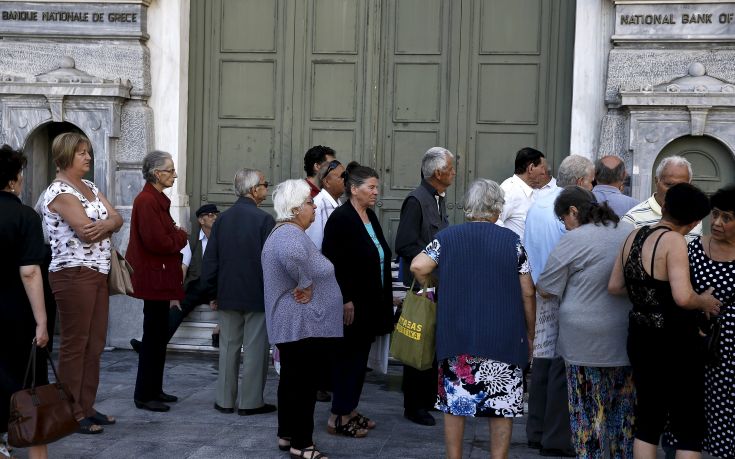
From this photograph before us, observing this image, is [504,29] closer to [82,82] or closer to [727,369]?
[82,82]

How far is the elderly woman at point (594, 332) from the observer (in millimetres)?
5590

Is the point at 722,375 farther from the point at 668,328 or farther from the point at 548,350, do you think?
the point at 548,350

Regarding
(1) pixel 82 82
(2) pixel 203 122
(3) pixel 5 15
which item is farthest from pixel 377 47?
(3) pixel 5 15

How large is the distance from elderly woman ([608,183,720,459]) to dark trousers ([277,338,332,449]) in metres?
1.99

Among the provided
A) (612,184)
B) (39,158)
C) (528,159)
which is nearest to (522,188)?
(528,159)

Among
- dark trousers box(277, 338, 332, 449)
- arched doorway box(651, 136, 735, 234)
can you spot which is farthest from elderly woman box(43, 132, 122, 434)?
arched doorway box(651, 136, 735, 234)

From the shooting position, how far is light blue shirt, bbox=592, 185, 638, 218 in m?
7.07

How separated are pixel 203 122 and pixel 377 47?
6.25ft

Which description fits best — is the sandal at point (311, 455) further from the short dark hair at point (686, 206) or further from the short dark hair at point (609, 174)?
the short dark hair at point (609, 174)

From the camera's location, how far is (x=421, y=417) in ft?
24.3

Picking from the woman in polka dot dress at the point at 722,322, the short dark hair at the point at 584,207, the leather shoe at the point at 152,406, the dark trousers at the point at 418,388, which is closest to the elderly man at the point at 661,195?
the short dark hair at the point at 584,207

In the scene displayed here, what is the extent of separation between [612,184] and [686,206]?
2.02m

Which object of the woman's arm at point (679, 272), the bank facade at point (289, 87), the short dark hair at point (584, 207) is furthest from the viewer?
the bank facade at point (289, 87)

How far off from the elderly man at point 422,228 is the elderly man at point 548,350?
29.4 inches
